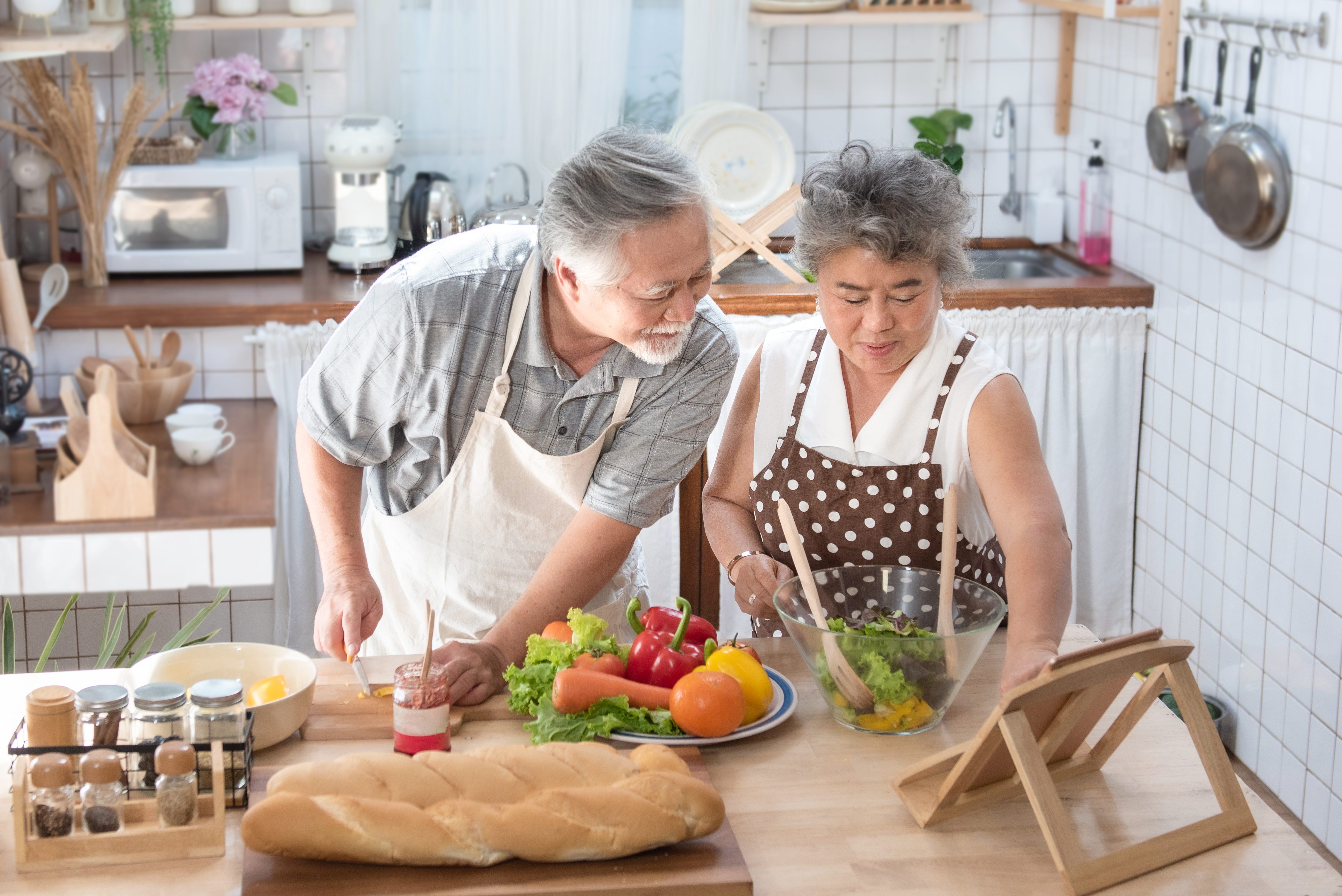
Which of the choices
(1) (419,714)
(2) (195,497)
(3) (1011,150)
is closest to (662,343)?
(1) (419,714)

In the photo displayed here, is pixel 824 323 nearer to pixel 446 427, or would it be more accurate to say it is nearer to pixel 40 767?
pixel 446 427

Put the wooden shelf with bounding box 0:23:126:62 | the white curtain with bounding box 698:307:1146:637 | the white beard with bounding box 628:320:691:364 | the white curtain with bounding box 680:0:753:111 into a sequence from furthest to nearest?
1. the white curtain with bounding box 680:0:753:111
2. the white curtain with bounding box 698:307:1146:637
3. the wooden shelf with bounding box 0:23:126:62
4. the white beard with bounding box 628:320:691:364

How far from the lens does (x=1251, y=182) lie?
2686 millimetres

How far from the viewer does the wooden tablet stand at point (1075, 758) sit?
115cm

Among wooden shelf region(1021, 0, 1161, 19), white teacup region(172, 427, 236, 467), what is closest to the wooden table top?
white teacup region(172, 427, 236, 467)

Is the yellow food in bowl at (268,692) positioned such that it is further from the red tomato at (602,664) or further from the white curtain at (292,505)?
the white curtain at (292,505)

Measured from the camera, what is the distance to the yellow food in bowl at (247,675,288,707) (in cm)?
135

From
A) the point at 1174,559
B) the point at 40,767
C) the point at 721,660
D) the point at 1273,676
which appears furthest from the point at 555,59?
the point at 40,767

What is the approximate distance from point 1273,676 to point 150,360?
2.40 metres

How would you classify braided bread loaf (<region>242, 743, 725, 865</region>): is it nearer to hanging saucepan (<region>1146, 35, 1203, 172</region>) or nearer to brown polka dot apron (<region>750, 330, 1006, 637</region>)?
brown polka dot apron (<region>750, 330, 1006, 637</region>)

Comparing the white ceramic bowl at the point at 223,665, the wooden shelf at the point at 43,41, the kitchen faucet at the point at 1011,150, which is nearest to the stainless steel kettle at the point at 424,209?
the wooden shelf at the point at 43,41

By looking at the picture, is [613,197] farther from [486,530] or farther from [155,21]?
[155,21]

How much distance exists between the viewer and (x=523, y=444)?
68.5 inches

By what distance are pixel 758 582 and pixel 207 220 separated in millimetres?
2145
